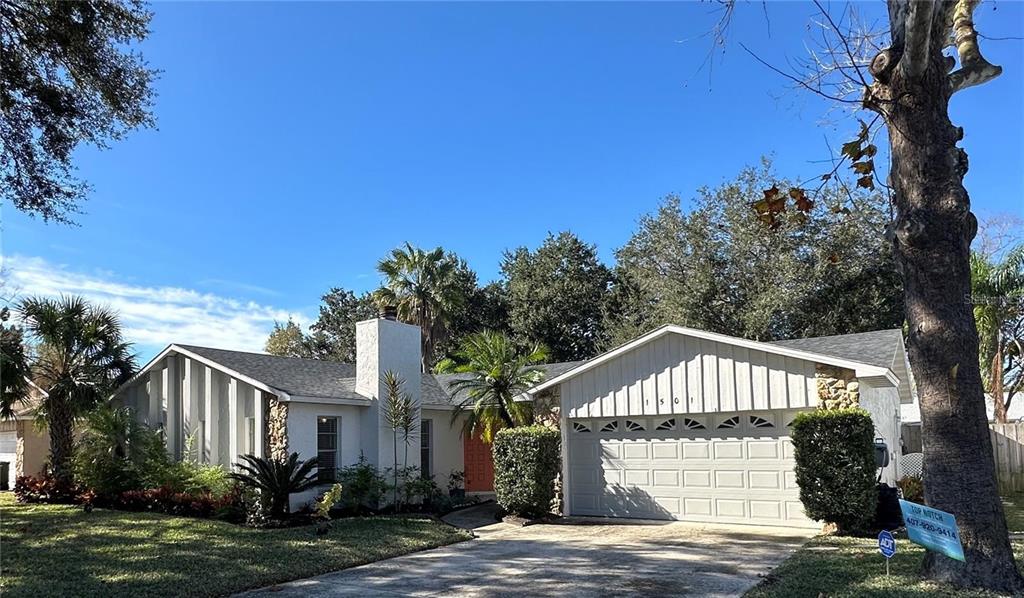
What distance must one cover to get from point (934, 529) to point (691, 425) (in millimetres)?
6962

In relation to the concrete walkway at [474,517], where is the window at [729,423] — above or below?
above

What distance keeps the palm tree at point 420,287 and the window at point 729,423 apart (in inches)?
607

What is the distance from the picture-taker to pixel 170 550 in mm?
10039

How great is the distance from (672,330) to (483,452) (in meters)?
6.97

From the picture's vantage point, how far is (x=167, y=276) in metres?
18.0

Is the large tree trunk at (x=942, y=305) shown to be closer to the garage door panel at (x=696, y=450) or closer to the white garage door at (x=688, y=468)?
the white garage door at (x=688, y=468)

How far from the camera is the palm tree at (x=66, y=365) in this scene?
1582cm

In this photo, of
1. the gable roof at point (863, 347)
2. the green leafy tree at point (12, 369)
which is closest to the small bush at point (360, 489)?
the green leafy tree at point (12, 369)

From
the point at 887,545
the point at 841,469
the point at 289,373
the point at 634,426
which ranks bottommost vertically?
the point at 887,545

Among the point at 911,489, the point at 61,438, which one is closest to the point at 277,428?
the point at 61,438

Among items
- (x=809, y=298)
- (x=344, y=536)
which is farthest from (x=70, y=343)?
(x=809, y=298)

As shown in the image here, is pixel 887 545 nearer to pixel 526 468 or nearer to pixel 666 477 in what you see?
pixel 666 477

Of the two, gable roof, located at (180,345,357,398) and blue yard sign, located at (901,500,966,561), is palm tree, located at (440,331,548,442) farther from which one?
blue yard sign, located at (901,500,966,561)

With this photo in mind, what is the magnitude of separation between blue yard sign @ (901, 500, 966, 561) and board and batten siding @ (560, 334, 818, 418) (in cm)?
537
